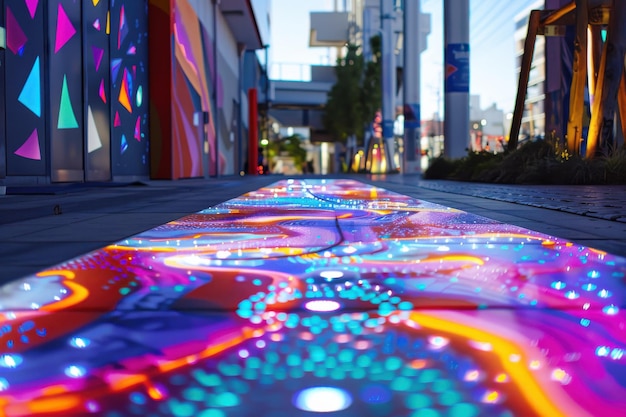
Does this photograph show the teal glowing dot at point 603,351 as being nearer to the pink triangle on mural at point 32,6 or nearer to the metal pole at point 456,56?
the pink triangle on mural at point 32,6

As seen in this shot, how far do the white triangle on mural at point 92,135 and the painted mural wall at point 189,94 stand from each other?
3619 mm

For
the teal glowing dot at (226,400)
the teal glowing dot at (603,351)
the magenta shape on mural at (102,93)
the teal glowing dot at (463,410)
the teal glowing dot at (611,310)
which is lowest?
the teal glowing dot at (463,410)

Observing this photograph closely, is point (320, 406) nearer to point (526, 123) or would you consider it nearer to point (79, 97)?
point (79, 97)

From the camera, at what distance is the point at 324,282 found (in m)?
1.82

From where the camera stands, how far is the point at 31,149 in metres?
9.05

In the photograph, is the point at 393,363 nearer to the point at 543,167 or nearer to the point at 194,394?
the point at 194,394

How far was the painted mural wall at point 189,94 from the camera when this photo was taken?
→ 15195 mm

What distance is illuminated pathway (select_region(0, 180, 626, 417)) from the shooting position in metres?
0.99

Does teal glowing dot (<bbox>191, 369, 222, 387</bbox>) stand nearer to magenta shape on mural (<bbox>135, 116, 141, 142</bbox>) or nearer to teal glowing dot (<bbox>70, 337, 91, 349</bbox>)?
teal glowing dot (<bbox>70, 337, 91, 349</bbox>)

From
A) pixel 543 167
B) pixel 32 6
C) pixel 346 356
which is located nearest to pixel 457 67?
pixel 543 167

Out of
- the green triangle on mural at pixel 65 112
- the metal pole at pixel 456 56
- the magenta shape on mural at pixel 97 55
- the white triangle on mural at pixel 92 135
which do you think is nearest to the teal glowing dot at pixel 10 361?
the green triangle on mural at pixel 65 112

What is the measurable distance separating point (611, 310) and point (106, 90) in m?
11.9

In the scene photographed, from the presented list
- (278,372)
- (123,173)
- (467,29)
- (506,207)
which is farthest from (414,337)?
(467,29)

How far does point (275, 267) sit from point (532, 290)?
2.69ft
